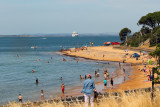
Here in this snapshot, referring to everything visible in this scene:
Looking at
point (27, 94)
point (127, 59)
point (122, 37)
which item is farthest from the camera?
point (122, 37)

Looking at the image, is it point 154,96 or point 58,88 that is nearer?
point 154,96

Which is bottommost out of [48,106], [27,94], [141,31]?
[27,94]

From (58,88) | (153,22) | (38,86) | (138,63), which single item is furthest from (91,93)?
(153,22)

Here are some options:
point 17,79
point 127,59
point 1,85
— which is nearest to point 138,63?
point 127,59

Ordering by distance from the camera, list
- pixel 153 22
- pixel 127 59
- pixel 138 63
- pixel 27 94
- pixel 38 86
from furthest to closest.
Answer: pixel 153 22
pixel 127 59
pixel 138 63
pixel 38 86
pixel 27 94

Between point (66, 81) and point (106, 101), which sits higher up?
point (106, 101)

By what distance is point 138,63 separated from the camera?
179ft

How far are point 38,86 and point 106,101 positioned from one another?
25118 mm

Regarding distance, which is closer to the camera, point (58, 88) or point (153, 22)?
point (58, 88)

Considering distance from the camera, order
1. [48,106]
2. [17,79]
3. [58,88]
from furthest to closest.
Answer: [17,79]
[58,88]
[48,106]

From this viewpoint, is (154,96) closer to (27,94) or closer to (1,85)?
(27,94)

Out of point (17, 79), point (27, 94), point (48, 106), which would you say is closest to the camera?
point (48, 106)

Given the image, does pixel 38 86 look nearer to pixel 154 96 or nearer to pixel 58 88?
pixel 58 88

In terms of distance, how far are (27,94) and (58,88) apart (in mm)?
4457
